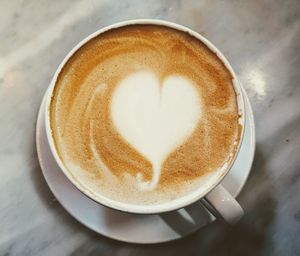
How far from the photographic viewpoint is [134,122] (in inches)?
34.8

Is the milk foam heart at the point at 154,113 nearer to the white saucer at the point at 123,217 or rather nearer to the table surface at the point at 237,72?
the white saucer at the point at 123,217

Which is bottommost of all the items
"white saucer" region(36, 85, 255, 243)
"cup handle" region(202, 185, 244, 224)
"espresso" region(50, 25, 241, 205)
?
"white saucer" region(36, 85, 255, 243)

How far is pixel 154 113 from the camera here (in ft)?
2.91

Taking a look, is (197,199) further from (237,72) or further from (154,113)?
(237,72)

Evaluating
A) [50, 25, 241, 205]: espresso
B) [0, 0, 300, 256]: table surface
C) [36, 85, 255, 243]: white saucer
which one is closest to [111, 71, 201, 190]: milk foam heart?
[50, 25, 241, 205]: espresso

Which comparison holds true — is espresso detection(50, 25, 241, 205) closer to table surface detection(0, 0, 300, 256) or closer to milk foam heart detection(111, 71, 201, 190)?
milk foam heart detection(111, 71, 201, 190)

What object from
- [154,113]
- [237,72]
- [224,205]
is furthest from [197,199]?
[237,72]

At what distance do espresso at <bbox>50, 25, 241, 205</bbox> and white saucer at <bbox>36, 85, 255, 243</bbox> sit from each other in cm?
12

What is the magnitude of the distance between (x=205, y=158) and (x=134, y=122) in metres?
0.14

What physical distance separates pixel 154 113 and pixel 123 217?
0.72 feet

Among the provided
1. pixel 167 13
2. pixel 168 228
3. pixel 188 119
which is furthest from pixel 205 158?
pixel 167 13

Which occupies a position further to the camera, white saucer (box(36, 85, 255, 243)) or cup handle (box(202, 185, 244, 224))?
white saucer (box(36, 85, 255, 243))

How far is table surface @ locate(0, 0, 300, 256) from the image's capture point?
3.33ft

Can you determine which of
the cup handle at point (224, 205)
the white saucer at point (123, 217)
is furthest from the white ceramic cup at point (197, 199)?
the white saucer at point (123, 217)
